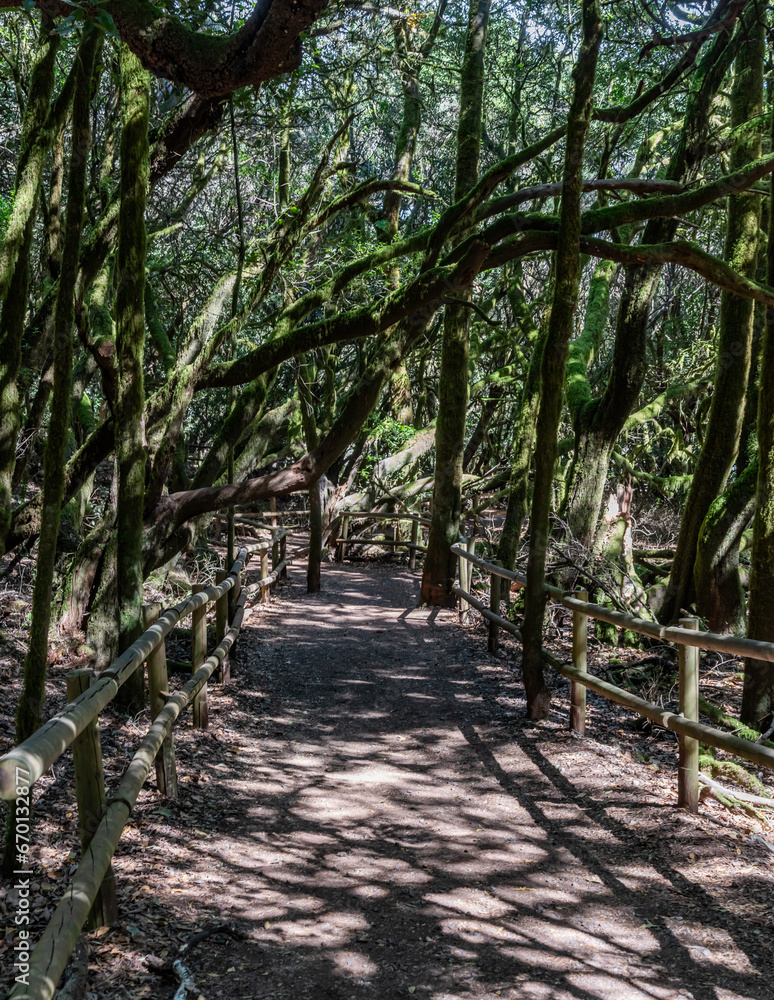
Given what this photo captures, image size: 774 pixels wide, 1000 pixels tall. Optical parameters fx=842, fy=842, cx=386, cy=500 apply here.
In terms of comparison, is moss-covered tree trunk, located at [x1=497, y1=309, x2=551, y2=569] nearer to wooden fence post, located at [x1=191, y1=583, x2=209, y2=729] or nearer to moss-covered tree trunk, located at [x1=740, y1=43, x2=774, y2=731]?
moss-covered tree trunk, located at [x1=740, y1=43, x2=774, y2=731]

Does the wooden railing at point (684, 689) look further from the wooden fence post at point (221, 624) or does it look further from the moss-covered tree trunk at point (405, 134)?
the moss-covered tree trunk at point (405, 134)

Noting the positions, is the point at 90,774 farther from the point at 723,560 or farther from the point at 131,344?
the point at 723,560

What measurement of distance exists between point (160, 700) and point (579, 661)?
9.79ft

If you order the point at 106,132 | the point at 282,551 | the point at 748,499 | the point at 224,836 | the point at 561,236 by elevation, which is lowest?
the point at 224,836

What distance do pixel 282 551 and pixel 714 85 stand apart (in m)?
9.49

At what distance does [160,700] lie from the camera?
5.04 meters

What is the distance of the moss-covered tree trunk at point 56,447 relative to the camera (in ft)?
13.2

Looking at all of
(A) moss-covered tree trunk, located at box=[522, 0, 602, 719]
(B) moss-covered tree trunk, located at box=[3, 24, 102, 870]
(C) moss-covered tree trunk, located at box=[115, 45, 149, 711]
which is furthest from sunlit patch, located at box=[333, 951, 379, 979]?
(A) moss-covered tree trunk, located at box=[522, 0, 602, 719]

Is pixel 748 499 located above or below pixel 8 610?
above

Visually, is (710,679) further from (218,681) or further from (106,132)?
(106,132)

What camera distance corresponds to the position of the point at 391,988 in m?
3.20

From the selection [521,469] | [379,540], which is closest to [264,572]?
[521,469]

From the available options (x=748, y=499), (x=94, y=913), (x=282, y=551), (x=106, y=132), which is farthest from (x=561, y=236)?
(x=282, y=551)

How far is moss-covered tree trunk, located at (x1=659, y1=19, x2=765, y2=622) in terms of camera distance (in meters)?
8.48
